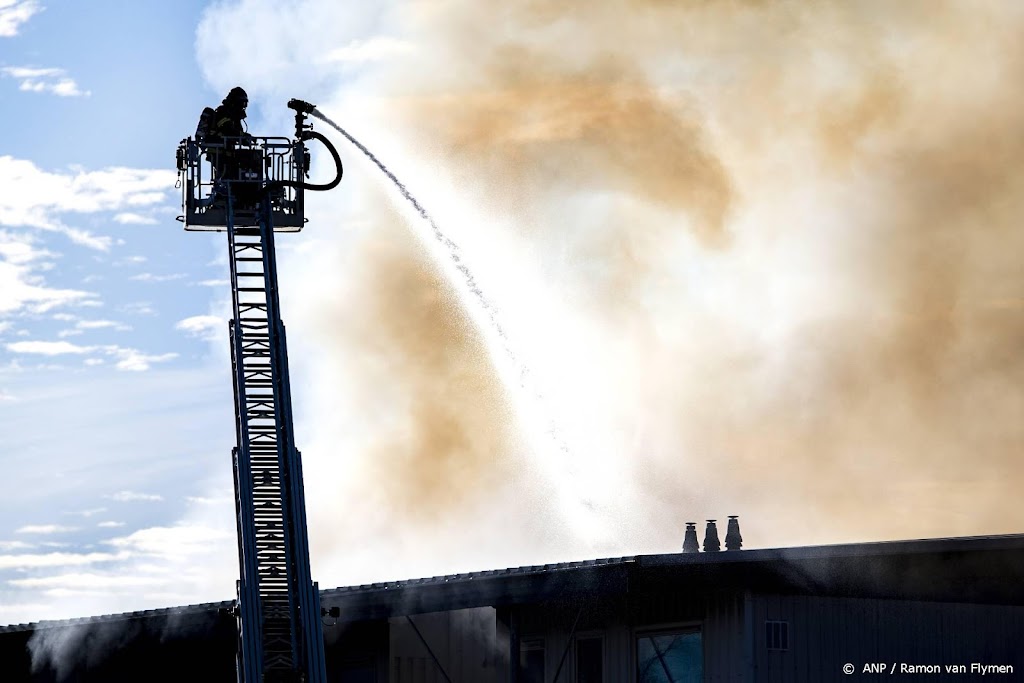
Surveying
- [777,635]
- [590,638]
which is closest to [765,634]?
[777,635]

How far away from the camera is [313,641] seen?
32.5 meters

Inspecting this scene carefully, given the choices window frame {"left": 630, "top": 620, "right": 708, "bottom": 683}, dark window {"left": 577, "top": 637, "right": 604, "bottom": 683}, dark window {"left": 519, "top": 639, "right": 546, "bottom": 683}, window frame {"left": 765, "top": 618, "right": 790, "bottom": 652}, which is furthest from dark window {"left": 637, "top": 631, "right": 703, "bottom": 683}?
dark window {"left": 519, "top": 639, "right": 546, "bottom": 683}

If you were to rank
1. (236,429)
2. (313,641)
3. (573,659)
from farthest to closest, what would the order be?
1. (573,659)
2. (236,429)
3. (313,641)

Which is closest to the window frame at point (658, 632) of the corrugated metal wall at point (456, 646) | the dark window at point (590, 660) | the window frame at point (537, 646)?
the dark window at point (590, 660)

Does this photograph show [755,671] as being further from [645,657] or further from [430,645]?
[430,645]

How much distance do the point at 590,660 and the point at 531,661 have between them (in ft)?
6.28

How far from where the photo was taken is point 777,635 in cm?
3438

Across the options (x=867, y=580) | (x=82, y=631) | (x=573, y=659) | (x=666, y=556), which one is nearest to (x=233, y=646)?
(x=82, y=631)

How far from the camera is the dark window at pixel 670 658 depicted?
34906 millimetres

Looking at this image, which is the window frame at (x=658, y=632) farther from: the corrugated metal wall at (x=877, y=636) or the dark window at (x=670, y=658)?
the corrugated metal wall at (x=877, y=636)

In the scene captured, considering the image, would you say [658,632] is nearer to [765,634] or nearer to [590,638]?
[590,638]

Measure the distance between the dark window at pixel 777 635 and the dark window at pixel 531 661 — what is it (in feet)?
17.9

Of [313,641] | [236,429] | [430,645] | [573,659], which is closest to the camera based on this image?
[313,641]

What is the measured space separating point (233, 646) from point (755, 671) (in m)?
10.5
